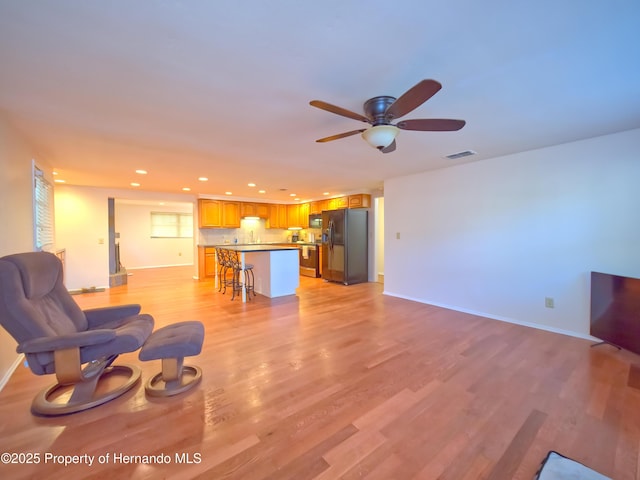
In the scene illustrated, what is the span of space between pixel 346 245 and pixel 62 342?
5054 mm

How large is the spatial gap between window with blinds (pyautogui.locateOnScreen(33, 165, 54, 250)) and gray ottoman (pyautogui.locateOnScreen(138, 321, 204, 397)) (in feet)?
7.95

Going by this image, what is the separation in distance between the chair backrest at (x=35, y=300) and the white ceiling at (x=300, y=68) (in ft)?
4.16

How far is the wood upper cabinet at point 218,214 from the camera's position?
284 inches

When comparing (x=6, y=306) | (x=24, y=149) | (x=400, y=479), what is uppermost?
(x=24, y=149)

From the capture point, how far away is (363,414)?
1822mm

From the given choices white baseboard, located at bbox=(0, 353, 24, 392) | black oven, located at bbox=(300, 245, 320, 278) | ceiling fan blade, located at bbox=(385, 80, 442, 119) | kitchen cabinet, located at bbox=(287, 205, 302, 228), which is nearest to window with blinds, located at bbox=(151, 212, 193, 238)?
kitchen cabinet, located at bbox=(287, 205, 302, 228)

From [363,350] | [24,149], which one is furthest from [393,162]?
[24,149]

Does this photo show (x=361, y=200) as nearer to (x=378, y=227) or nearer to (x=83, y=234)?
(x=378, y=227)

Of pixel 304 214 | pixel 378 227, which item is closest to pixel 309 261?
pixel 304 214

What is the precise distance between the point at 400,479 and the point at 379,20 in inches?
89.9

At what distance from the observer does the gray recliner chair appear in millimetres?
1719

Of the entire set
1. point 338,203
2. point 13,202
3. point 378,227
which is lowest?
point 378,227

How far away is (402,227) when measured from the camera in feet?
16.4

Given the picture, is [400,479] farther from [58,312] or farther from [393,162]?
[393,162]
